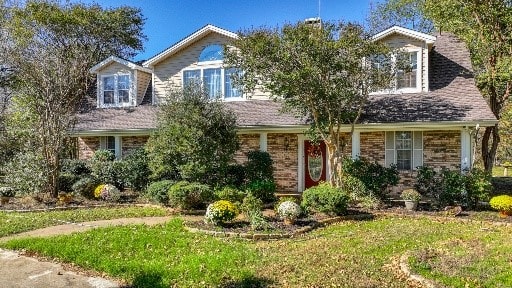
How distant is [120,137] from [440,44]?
15.2m

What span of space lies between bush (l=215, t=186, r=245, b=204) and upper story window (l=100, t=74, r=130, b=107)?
33.3ft

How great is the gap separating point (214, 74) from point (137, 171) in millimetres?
5616

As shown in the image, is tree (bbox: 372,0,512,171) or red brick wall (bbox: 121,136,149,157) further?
red brick wall (bbox: 121,136,149,157)

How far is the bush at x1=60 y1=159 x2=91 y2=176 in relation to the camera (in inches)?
721

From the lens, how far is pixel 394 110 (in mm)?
15516

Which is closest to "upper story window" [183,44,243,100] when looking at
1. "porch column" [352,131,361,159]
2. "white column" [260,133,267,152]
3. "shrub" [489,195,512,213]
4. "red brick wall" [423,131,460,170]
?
"white column" [260,133,267,152]

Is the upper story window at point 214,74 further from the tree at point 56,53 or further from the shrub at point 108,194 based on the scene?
the shrub at point 108,194

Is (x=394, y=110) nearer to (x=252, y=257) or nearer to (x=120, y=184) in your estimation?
(x=252, y=257)

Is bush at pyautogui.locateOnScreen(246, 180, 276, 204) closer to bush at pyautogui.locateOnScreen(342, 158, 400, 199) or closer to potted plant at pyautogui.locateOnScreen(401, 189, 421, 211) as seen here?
bush at pyautogui.locateOnScreen(342, 158, 400, 199)

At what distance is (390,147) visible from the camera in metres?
16.3

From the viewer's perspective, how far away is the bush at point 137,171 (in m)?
17.0

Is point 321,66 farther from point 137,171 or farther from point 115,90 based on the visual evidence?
point 115,90

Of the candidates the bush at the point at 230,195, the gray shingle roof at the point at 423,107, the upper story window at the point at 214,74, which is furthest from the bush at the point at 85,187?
the upper story window at the point at 214,74

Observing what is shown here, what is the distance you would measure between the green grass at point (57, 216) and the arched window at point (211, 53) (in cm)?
800
